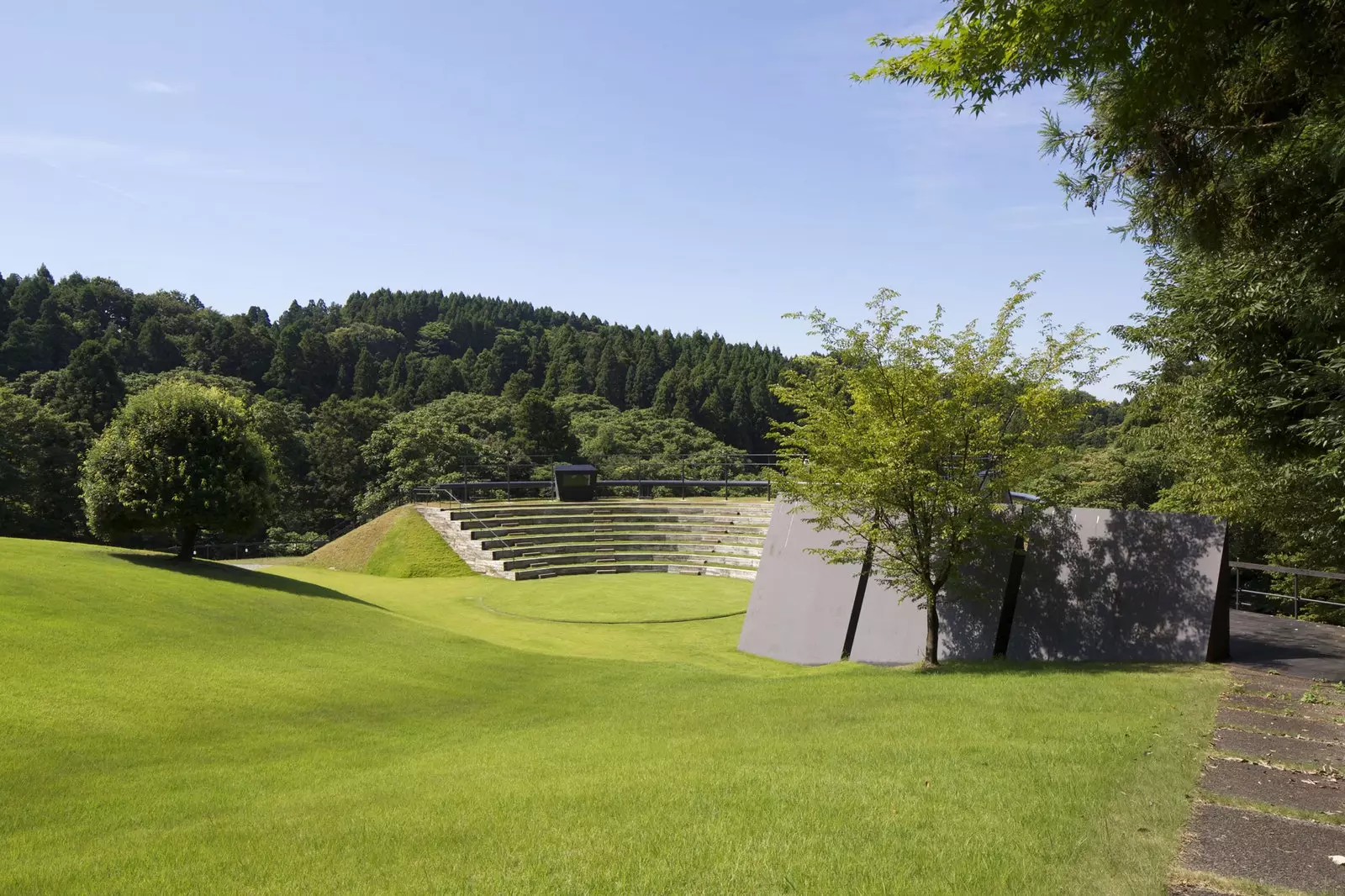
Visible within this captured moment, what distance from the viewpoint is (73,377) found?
1679 inches

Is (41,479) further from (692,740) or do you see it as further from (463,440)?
(692,740)

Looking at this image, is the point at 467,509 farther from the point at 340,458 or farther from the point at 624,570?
the point at 340,458

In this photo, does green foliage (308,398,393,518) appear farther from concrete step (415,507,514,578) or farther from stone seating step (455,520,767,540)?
stone seating step (455,520,767,540)

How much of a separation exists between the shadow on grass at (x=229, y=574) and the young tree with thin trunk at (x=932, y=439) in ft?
29.2

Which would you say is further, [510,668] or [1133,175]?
[510,668]

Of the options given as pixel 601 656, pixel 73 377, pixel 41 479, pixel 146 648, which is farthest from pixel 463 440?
pixel 146 648

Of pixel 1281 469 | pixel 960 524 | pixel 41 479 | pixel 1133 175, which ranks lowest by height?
pixel 41 479

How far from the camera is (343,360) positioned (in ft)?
241

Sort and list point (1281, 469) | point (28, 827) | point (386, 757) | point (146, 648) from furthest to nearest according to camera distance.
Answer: point (1281, 469) → point (146, 648) → point (386, 757) → point (28, 827)

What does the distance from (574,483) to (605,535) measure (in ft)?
12.7

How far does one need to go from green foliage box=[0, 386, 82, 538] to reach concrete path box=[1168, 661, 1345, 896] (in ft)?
127

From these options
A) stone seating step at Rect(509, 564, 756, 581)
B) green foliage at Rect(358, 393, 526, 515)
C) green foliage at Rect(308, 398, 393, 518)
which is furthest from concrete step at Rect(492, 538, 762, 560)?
green foliage at Rect(308, 398, 393, 518)

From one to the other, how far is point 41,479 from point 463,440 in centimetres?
1755

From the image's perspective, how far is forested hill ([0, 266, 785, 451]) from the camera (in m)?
57.9
